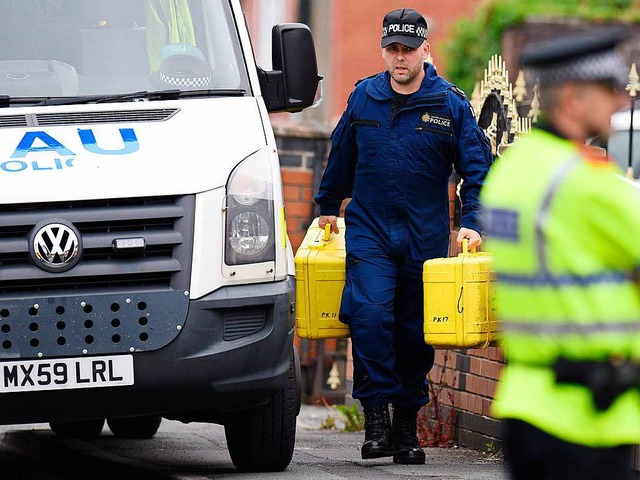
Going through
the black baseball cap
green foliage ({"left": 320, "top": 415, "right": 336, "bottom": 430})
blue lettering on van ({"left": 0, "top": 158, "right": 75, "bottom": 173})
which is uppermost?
the black baseball cap

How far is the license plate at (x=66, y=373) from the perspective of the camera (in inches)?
230

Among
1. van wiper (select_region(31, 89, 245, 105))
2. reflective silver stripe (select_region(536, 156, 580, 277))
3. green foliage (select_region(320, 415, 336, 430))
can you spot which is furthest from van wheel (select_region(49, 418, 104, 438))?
reflective silver stripe (select_region(536, 156, 580, 277))

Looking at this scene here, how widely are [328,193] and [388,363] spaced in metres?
0.85

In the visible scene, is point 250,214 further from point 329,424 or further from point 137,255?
point 329,424

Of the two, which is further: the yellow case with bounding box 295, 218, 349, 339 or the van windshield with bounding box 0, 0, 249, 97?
the yellow case with bounding box 295, 218, 349, 339

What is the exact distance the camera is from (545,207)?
347cm

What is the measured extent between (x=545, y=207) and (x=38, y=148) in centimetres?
300

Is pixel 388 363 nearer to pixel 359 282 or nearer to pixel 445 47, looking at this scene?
pixel 359 282

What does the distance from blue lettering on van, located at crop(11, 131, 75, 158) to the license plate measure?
2.58 ft

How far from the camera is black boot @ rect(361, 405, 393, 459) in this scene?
6.79 metres

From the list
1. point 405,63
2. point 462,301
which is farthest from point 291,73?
point 462,301

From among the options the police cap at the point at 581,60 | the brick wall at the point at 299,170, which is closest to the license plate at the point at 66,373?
the police cap at the point at 581,60

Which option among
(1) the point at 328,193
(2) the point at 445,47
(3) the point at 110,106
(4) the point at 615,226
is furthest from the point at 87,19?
(2) the point at 445,47

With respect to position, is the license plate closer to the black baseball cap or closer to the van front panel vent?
the van front panel vent
